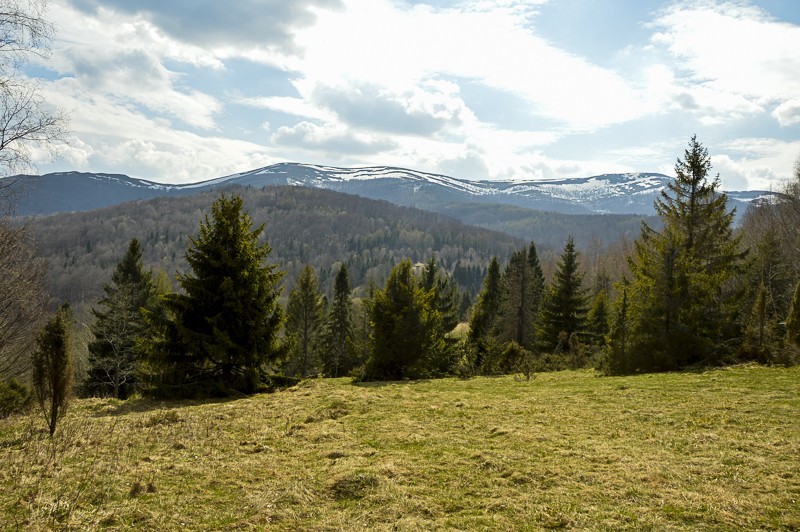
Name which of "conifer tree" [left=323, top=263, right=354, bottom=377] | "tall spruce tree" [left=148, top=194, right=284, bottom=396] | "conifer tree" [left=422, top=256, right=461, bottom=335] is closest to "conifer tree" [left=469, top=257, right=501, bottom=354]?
"conifer tree" [left=422, top=256, right=461, bottom=335]

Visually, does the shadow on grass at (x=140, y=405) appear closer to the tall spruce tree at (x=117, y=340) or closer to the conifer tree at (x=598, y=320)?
the tall spruce tree at (x=117, y=340)

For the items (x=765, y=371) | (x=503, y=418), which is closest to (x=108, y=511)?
(x=503, y=418)

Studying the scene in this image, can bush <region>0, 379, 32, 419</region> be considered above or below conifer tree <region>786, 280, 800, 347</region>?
below

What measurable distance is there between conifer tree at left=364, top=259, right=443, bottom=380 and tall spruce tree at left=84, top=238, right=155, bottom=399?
54.1ft

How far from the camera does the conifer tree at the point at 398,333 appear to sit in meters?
25.3

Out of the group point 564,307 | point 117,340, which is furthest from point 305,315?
point 564,307

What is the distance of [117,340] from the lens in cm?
3269

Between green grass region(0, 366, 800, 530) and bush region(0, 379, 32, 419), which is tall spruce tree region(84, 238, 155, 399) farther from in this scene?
green grass region(0, 366, 800, 530)

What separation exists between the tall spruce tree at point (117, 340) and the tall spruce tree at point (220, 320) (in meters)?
15.5

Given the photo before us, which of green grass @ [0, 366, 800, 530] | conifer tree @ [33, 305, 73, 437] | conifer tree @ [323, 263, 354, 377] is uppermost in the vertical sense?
conifer tree @ [33, 305, 73, 437]

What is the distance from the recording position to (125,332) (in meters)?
33.1

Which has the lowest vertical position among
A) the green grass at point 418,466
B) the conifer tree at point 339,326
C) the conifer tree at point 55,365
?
the conifer tree at point 339,326

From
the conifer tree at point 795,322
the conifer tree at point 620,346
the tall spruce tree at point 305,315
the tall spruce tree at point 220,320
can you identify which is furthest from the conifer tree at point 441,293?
the conifer tree at point 795,322

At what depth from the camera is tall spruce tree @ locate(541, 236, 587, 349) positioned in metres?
38.4
